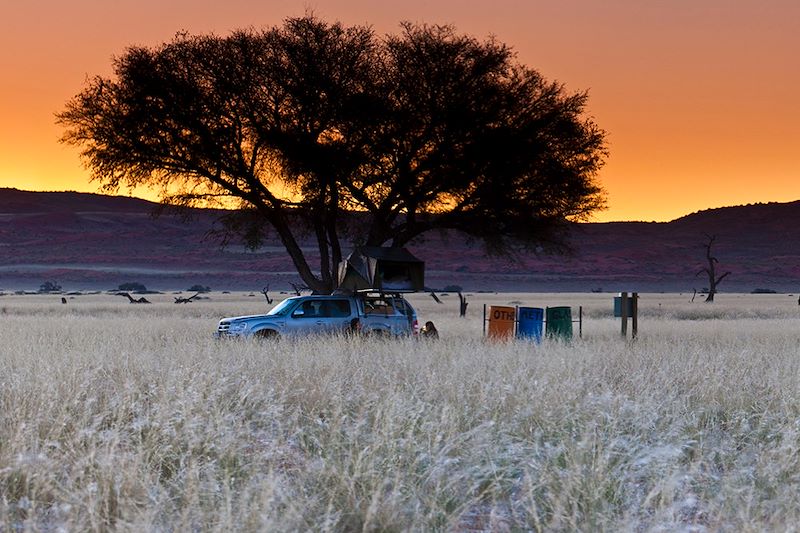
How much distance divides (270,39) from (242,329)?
1127 centimetres

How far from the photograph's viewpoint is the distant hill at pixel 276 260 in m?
131

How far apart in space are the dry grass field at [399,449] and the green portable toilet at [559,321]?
8.41 m

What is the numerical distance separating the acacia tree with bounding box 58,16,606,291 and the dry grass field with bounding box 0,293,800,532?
1422 cm

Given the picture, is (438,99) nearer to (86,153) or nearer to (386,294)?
(386,294)

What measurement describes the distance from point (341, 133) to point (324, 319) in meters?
8.54

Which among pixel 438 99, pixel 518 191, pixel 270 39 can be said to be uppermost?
pixel 270 39

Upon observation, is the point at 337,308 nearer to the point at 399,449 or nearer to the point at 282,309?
the point at 282,309

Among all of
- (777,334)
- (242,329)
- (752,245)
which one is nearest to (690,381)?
(242,329)

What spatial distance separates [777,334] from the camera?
26578mm

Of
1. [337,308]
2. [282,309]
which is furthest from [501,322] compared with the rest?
[282,309]

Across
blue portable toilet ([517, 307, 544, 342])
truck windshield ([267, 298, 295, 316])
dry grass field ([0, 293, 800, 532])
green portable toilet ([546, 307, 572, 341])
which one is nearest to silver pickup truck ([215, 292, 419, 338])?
truck windshield ([267, 298, 295, 316])

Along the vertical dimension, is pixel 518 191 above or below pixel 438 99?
below

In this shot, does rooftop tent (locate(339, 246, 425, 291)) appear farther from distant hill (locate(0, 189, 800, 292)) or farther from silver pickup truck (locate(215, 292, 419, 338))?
distant hill (locate(0, 189, 800, 292))

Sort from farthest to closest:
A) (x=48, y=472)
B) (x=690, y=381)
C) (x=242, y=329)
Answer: (x=242, y=329) < (x=690, y=381) < (x=48, y=472)
